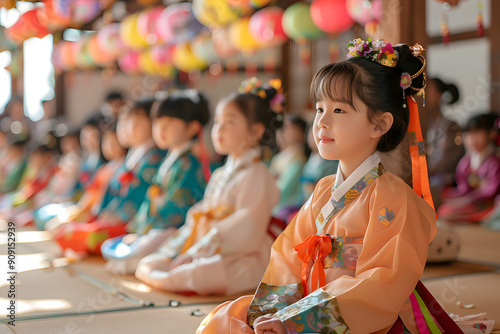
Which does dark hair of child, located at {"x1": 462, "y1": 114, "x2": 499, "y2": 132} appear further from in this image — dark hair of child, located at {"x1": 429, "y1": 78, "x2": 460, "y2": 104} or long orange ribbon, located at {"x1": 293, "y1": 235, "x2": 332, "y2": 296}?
long orange ribbon, located at {"x1": 293, "y1": 235, "x2": 332, "y2": 296}

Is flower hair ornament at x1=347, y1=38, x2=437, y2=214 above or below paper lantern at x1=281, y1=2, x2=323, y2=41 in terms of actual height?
below

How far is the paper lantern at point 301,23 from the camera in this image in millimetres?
Result: 6336

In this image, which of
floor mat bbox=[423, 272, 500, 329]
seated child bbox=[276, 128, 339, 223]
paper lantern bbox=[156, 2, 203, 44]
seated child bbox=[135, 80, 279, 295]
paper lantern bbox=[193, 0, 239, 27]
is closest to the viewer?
floor mat bbox=[423, 272, 500, 329]

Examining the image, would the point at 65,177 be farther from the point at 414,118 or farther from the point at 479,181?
the point at 414,118

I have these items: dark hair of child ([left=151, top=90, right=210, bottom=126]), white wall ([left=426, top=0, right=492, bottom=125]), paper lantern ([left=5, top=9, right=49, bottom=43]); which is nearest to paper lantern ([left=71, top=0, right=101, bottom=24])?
paper lantern ([left=5, top=9, right=49, bottom=43])

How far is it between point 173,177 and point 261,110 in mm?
1142

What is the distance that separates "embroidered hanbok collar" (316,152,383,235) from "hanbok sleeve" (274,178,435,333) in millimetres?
136

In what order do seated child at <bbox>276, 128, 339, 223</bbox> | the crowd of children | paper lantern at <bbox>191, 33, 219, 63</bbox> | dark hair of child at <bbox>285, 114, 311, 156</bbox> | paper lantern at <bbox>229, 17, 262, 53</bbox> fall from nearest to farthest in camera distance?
the crowd of children → seated child at <bbox>276, 128, 339, 223</bbox> → paper lantern at <bbox>229, 17, 262, 53</bbox> → dark hair of child at <bbox>285, 114, 311, 156</bbox> → paper lantern at <bbox>191, 33, 219, 63</bbox>

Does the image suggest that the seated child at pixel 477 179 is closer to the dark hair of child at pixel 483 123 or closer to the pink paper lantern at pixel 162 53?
the dark hair of child at pixel 483 123

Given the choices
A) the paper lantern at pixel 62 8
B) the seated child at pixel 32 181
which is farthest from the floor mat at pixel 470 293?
the seated child at pixel 32 181

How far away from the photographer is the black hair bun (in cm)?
246

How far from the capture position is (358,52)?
2.53m

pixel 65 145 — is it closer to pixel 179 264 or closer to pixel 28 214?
pixel 28 214

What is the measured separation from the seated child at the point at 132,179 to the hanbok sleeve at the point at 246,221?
163cm
